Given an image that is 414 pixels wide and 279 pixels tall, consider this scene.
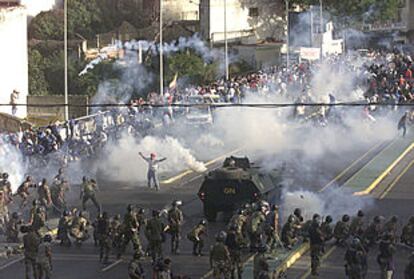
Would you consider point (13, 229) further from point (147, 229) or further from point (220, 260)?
point (220, 260)

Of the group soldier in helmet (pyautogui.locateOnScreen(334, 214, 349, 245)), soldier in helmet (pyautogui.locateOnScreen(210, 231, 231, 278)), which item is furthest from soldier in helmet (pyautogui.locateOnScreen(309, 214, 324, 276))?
soldier in helmet (pyautogui.locateOnScreen(334, 214, 349, 245))

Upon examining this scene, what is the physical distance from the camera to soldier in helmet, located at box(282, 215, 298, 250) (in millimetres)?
22250

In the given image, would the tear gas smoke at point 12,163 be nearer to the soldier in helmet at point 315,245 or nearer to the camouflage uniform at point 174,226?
the camouflage uniform at point 174,226

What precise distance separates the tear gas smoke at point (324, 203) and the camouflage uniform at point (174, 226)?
3978 mm

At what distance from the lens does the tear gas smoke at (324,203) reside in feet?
85.6

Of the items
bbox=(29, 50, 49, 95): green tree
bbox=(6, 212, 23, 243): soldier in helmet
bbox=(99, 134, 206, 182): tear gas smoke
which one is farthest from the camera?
bbox=(29, 50, 49, 95): green tree

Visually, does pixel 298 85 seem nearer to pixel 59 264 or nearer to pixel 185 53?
→ pixel 185 53

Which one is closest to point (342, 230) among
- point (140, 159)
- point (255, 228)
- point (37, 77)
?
point (255, 228)

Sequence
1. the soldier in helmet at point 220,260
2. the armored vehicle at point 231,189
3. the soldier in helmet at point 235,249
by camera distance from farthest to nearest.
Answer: the armored vehicle at point 231,189 < the soldier in helmet at point 235,249 < the soldier in helmet at point 220,260

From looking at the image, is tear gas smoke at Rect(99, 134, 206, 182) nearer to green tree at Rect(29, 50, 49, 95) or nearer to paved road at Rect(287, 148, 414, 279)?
paved road at Rect(287, 148, 414, 279)

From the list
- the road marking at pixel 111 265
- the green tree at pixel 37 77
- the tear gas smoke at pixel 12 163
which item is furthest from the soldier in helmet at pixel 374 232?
the green tree at pixel 37 77

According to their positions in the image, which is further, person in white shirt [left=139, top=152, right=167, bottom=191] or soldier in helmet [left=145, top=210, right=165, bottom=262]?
person in white shirt [left=139, top=152, right=167, bottom=191]

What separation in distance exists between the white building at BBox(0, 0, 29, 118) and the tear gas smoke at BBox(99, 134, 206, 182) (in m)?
13.4

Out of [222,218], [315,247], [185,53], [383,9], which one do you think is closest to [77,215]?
[222,218]
